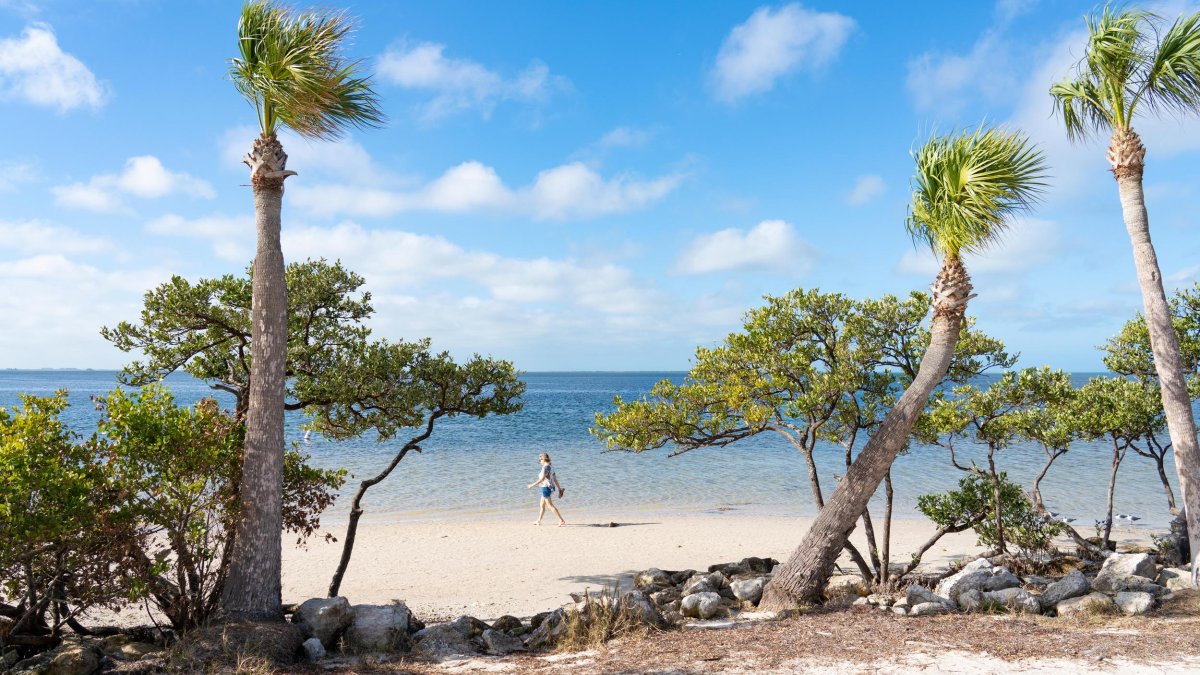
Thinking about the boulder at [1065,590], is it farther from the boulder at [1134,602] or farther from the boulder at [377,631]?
the boulder at [377,631]

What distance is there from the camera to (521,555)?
17031 mm

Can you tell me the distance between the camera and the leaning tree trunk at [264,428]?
328 inches

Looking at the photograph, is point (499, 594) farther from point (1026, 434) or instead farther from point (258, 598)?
point (1026, 434)

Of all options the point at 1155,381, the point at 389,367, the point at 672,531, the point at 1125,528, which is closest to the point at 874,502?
the point at 1125,528

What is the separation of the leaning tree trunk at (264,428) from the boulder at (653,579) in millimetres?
6774

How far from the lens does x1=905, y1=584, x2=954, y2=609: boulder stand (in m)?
9.62

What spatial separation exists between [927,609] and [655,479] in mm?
20191

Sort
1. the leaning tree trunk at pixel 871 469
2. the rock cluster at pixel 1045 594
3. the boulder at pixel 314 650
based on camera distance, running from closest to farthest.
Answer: the boulder at pixel 314 650
the rock cluster at pixel 1045 594
the leaning tree trunk at pixel 871 469

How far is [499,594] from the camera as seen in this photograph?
13.7 m

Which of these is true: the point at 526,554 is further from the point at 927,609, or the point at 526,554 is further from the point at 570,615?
the point at 927,609

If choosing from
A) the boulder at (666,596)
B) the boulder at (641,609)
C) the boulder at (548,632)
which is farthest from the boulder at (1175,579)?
the boulder at (548,632)

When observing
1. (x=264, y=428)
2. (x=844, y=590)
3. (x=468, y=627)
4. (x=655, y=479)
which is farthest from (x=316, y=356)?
(x=655, y=479)

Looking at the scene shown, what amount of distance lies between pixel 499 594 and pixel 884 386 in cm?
801

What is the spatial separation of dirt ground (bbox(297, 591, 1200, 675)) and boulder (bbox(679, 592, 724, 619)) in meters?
0.78
